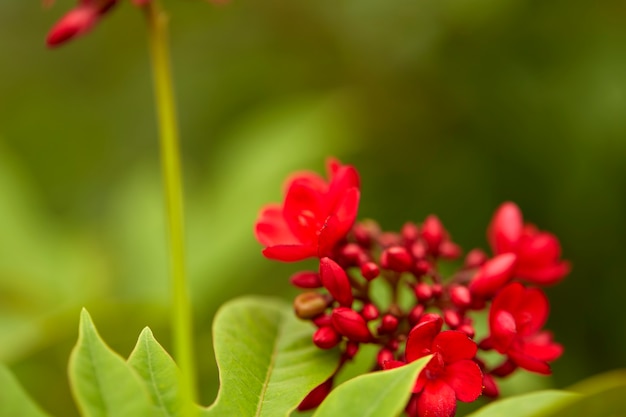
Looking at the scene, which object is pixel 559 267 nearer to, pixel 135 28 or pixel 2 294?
pixel 2 294

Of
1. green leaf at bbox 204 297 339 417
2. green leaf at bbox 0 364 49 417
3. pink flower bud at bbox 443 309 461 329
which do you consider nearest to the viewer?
green leaf at bbox 0 364 49 417

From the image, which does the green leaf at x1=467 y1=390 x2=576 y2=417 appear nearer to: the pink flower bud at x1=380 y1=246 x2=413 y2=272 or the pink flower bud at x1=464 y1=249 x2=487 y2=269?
the pink flower bud at x1=380 y1=246 x2=413 y2=272

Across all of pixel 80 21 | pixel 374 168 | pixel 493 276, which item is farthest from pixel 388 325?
pixel 374 168

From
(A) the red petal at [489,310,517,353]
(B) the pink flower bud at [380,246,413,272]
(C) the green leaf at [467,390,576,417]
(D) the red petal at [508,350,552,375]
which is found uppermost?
(B) the pink flower bud at [380,246,413,272]

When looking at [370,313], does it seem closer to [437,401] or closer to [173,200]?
[437,401]

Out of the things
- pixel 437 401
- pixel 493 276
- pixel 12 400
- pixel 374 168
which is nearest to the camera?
pixel 12 400

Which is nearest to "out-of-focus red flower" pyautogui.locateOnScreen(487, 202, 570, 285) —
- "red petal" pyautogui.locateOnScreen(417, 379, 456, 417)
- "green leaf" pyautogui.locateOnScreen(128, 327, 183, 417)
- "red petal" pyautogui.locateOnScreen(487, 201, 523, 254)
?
"red petal" pyautogui.locateOnScreen(487, 201, 523, 254)
